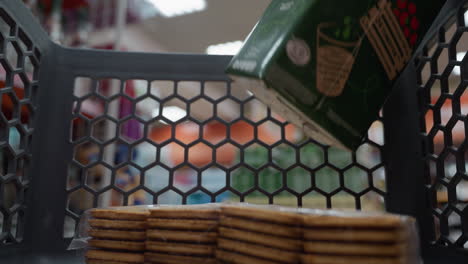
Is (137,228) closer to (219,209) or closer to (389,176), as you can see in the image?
(219,209)

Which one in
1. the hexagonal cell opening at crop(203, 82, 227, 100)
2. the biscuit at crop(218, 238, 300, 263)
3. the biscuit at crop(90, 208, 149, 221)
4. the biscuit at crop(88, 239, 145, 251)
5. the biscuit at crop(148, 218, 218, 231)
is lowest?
the biscuit at crop(88, 239, 145, 251)

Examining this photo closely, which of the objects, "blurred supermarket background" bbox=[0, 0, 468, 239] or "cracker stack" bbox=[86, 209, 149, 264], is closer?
"cracker stack" bbox=[86, 209, 149, 264]

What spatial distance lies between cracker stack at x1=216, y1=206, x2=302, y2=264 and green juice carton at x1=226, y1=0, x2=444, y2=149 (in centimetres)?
11

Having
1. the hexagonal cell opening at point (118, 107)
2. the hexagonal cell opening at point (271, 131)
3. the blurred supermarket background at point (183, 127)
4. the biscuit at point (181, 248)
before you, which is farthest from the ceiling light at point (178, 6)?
the biscuit at point (181, 248)

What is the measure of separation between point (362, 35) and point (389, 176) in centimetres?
23

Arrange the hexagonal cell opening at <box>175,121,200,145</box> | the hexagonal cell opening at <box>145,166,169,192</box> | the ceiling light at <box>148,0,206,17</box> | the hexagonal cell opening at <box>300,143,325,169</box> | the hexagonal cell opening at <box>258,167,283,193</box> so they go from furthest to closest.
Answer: the hexagonal cell opening at <box>175,121,200,145</box> < the ceiling light at <box>148,0,206,17</box> < the hexagonal cell opening at <box>145,166,169,192</box> < the hexagonal cell opening at <box>300,143,325,169</box> < the hexagonal cell opening at <box>258,167,283,193</box>

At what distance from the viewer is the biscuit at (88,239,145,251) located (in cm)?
40

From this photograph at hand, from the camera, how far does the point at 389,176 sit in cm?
55

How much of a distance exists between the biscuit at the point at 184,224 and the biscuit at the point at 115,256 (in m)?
0.03

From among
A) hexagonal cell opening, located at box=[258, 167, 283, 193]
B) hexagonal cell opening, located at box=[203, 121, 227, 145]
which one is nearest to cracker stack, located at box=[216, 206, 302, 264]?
hexagonal cell opening, located at box=[258, 167, 283, 193]

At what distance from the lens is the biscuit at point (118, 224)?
1.35 ft

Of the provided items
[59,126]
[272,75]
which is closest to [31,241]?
[59,126]

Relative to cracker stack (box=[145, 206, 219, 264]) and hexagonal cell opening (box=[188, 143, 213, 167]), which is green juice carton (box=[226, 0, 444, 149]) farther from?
hexagonal cell opening (box=[188, 143, 213, 167])

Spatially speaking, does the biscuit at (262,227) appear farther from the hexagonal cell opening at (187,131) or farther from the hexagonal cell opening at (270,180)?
the hexagonal cell opening at (187,131)
